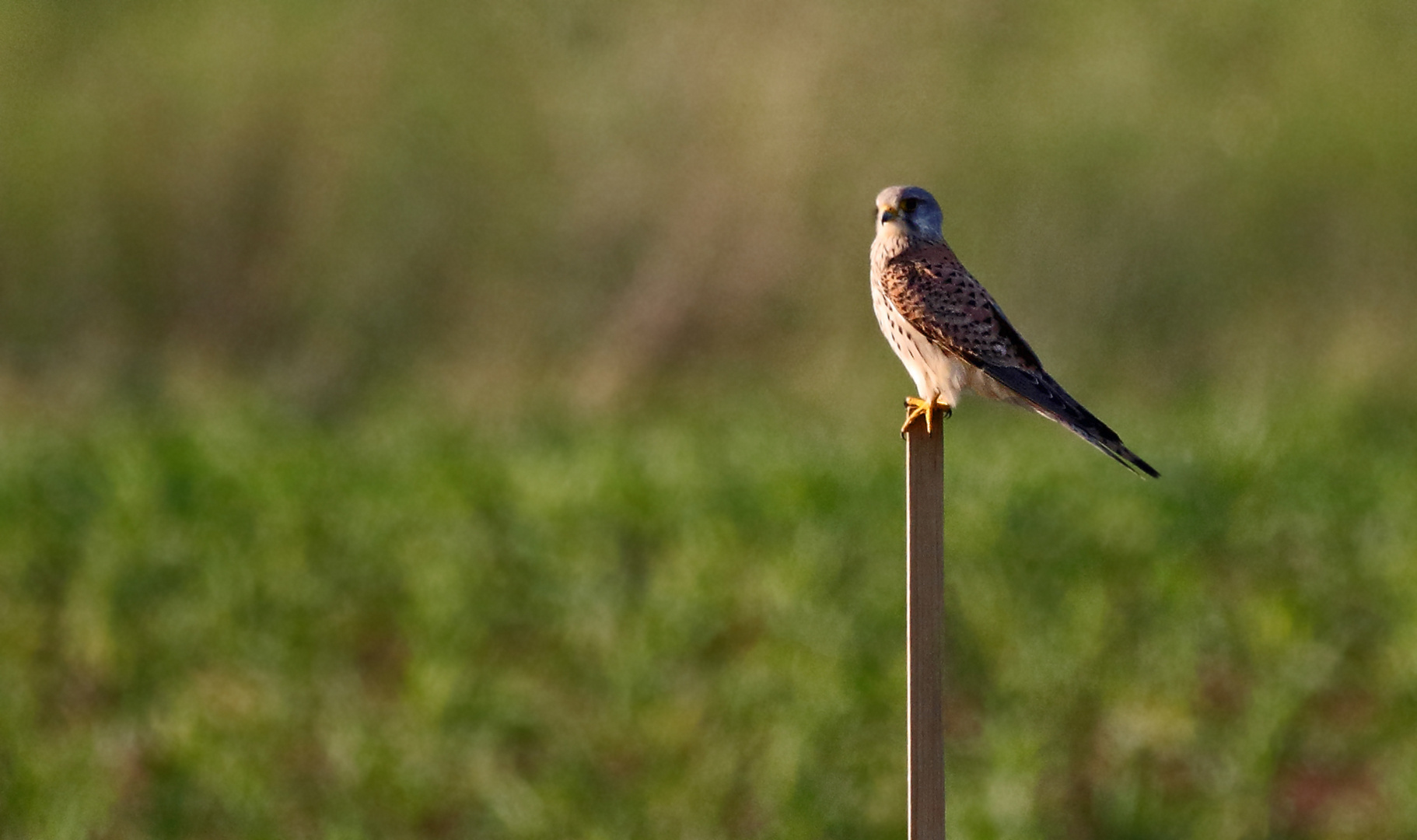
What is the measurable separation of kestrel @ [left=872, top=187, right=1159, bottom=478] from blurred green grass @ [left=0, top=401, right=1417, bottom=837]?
1866 mm

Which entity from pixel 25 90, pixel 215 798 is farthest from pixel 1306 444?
pixel 25 90

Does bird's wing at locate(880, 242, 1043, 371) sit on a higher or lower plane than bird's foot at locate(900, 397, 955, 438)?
higher

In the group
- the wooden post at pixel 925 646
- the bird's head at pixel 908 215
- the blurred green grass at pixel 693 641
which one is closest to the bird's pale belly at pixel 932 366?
the bird's head at pixel 908 215

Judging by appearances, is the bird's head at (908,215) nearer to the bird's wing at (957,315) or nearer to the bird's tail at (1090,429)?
the bird's wing at (957,315)

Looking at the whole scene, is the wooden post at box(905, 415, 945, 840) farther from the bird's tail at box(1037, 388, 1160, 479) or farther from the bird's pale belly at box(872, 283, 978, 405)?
the bird's pale belly at box(872, 283, 978, 405)

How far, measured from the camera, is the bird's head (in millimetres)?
2992

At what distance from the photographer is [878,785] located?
493 centimetres

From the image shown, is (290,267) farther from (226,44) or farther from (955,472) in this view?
(955,472)

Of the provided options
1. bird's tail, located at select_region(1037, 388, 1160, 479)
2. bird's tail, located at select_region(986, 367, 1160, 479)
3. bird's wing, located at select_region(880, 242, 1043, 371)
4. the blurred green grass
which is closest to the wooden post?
bird's tail, located at select_region(1037, 388, 1160, 479)

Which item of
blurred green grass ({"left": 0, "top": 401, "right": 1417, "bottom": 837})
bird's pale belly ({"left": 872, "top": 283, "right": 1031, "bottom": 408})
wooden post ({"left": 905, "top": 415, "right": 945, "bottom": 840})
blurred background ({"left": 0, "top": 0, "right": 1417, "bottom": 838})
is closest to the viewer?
wooden post ({"left": 905, "top": 415, "right": 945, "bottom": 840})

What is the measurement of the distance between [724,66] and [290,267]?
269cm

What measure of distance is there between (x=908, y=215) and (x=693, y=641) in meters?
2.88

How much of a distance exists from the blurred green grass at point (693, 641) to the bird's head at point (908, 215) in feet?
6.54

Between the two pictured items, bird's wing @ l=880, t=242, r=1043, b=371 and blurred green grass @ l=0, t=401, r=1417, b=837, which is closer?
bird's wing @ l=880, t=242, r=1043, b=371
